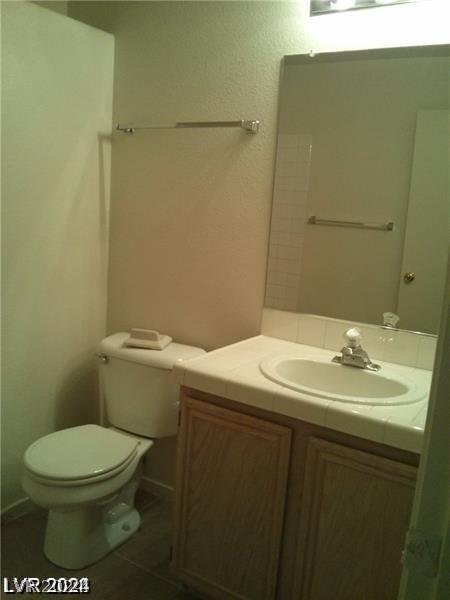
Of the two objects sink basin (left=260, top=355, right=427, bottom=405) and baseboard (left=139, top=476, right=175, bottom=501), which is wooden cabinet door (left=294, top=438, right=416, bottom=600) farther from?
baseboard (left=139, top=476, right=175, bottom=501)

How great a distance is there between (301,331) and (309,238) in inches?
14.0

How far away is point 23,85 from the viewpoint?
1.88 m

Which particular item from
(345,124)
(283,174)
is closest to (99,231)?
(283,174)

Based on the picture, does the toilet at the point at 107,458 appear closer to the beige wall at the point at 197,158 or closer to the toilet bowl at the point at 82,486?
the toilet bowl at the point at 82,486

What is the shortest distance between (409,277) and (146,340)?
41.1 inches

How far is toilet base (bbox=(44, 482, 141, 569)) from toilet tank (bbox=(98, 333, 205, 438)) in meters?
0.35

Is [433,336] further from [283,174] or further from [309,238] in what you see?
[283,174]

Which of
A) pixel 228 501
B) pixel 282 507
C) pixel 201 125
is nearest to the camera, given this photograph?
pixel 282 507

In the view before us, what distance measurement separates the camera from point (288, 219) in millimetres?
1880

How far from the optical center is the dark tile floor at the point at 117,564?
1.77 metres

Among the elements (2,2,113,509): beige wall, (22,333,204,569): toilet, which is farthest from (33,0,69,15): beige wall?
(22,333,204,569): toilet

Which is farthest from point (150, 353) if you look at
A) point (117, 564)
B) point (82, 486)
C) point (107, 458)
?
point (117, 564)

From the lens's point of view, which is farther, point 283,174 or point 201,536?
point 283,174

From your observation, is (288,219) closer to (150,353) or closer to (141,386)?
(150,353)
